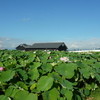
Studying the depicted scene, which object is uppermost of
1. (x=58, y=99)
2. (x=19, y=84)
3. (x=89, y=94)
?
(x=19, y=84)

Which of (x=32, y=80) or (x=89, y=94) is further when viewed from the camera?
(x=89, y=94)

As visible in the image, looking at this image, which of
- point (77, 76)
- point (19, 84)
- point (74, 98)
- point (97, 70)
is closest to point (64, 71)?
point (74, 98)

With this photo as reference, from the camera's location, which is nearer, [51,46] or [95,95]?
[95,95]

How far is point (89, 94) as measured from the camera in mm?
6387

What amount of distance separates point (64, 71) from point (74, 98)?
583mm

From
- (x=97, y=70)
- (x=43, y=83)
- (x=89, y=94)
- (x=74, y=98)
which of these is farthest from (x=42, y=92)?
(x=97, y=70)

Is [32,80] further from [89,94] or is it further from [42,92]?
[89,94]

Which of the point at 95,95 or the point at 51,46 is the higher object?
the point at 51,46

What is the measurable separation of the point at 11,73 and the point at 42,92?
0.56 metres

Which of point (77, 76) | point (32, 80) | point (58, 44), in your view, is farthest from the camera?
point (58, 44)

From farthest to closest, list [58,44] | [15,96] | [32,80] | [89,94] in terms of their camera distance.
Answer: [58,44]
[89,94]
[32,80]
[15,96]

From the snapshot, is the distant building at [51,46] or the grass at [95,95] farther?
the distant building at [51,46]

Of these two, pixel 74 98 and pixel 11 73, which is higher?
pixel 11 73

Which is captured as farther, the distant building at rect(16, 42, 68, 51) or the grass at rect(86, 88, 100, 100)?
the distant building at rect(16, 42, 68, 51)
